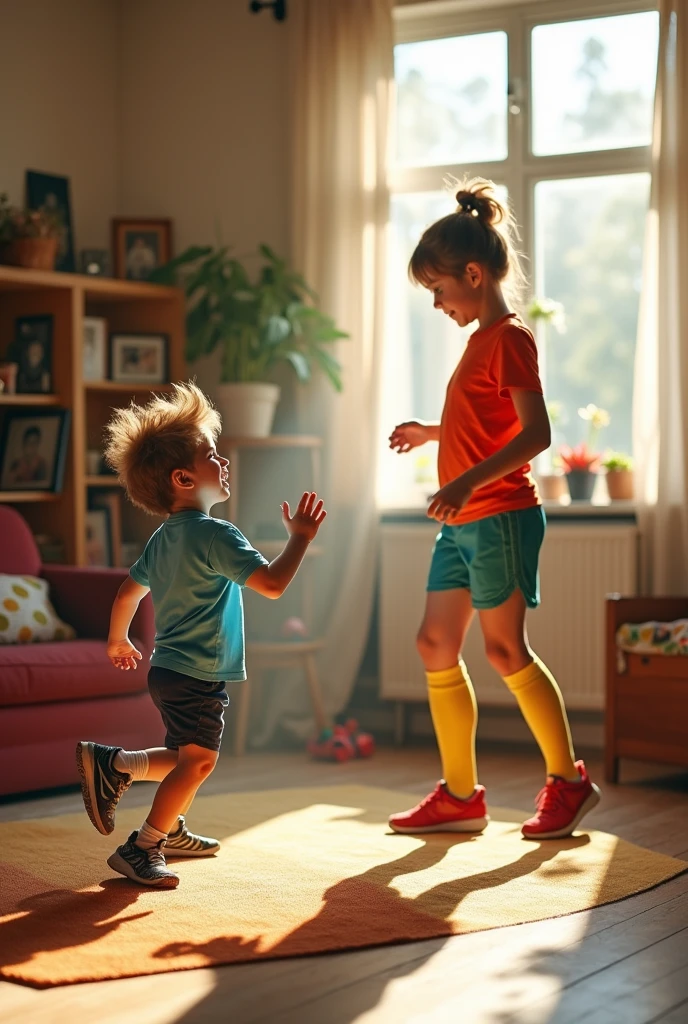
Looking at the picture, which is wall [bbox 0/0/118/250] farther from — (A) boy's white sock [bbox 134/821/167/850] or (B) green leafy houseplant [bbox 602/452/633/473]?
(A) boy's white sock [bbox 134/821/167/850]

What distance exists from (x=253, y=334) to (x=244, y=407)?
24 centimetres

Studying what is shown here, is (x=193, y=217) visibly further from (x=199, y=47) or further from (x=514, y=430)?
(x=514, y=430)

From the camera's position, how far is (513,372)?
2.78 metres

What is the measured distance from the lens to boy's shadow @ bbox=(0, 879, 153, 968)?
2.10 m

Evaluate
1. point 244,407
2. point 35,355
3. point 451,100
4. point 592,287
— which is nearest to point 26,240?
point 35,355

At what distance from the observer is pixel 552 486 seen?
4.39m

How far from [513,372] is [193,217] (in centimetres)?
254

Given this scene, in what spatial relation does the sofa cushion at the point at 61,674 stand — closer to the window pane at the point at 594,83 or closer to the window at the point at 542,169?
the window at the point at 542,169

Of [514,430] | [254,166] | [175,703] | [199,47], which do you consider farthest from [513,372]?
[199,47]

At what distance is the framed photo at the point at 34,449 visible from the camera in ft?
14.0

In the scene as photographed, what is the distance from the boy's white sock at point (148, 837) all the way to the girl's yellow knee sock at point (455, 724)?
2.39 ft

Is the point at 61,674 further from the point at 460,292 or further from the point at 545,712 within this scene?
the point at 460,292

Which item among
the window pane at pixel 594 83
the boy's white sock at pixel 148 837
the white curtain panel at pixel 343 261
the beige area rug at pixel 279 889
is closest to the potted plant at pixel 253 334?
the white curtain panel at pixel 343 261

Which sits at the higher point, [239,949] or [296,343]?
[296,343]
